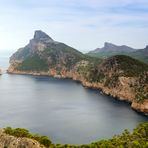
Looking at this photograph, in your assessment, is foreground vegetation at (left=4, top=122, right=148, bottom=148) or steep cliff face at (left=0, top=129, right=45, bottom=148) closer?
steep cliff face at (left=0, top=129, right=45, bottom=148)

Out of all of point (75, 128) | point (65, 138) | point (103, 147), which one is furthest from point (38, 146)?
point (75, 128)

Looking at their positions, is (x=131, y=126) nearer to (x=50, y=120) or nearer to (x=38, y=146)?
(x=50, y=120)

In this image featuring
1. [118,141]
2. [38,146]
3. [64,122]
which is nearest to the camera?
[38,146]

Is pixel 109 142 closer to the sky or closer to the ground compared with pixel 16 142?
closer to the ground

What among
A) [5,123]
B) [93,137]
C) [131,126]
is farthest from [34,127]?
[131,126]

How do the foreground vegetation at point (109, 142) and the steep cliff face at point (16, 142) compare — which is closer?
the steep cliff face at point (16, 142)

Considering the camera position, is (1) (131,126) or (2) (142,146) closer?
(2) (142,146)

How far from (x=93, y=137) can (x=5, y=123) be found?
5135 cm

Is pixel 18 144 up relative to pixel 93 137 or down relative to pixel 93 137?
up

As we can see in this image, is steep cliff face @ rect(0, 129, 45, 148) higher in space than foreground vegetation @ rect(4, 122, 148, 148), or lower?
higher

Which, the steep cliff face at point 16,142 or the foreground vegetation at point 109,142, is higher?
the steep cliff face at point 16,142

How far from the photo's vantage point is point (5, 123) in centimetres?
19062

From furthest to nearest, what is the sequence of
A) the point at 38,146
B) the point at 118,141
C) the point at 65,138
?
the point at 65,138, the point at 118,141, the point at 38,146

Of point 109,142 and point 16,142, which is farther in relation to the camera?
point 109,142
